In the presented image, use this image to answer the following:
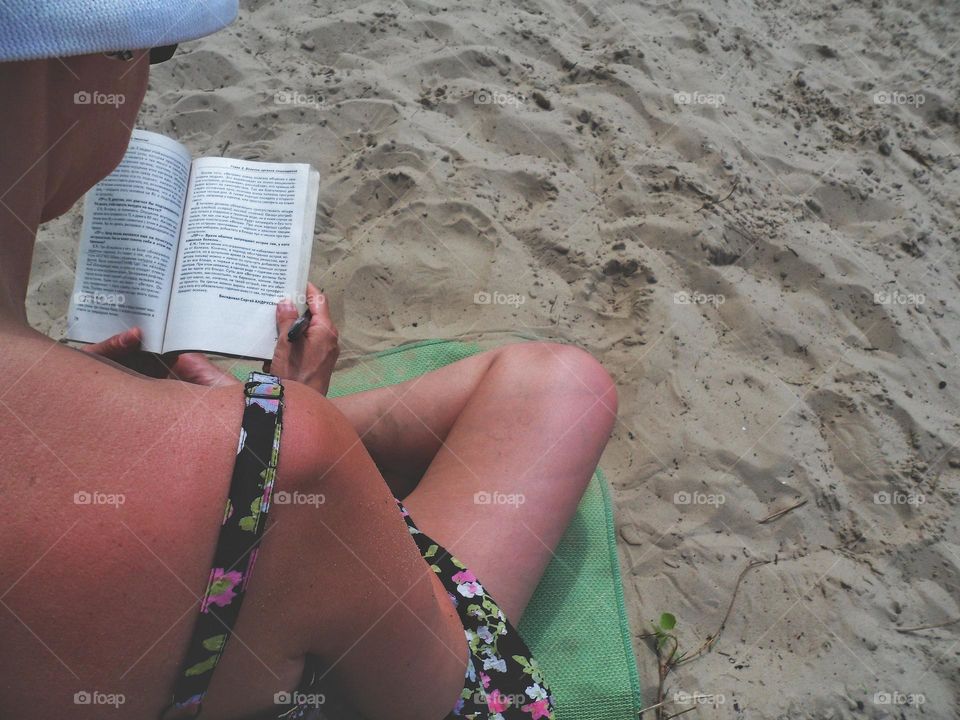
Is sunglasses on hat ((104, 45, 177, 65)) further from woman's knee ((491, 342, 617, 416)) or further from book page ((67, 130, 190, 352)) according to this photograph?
woman's knee ((491, 342, 617, 416))

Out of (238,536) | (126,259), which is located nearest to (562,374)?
(238,536)

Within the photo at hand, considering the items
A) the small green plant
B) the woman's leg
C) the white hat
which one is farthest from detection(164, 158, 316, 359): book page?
the small green plant

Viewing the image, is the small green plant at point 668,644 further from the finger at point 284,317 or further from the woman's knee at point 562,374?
the finger at point 284,317

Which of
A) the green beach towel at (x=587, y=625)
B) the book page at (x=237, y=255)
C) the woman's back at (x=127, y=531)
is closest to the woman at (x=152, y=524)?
the woman's back at (x=127, y=531)

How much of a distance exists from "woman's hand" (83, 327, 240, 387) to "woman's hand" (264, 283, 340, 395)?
0.45 ft

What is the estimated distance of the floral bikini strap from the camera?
27.8 inches

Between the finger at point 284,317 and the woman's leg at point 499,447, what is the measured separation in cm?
24

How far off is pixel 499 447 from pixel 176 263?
875 mm

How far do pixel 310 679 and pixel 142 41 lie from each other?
0.82m

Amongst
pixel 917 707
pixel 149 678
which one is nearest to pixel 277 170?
pixel 149 678

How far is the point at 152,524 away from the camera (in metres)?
0.68

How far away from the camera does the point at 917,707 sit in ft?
5.00

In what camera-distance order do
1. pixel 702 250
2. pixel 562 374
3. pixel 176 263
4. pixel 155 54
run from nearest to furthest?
pixel 155 54, pixel 562 374, pixel 176 263, pixel 702 250

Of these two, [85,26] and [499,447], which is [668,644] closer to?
[499,447]
